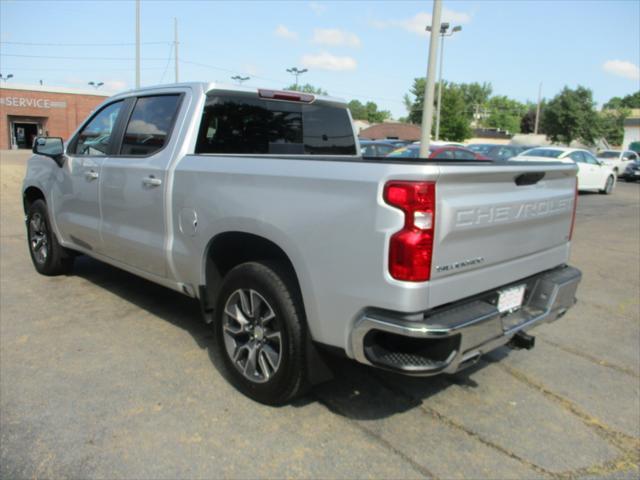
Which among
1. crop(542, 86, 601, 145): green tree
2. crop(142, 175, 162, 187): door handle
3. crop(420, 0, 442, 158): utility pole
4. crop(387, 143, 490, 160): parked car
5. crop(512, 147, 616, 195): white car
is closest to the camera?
crop(142, 175, 162, 187): door handle

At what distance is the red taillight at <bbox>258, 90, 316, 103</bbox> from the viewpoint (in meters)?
4.35

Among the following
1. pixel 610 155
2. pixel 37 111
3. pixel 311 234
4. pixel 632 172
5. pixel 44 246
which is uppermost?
pixel 37 111

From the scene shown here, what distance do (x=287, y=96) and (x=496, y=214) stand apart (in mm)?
2267

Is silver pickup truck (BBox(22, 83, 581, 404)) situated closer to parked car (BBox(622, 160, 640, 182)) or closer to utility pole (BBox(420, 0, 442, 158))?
utility pole (BBox(420, 0, 442, 158))

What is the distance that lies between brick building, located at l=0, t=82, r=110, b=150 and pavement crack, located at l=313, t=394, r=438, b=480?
1858 inches

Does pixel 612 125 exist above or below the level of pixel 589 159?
above

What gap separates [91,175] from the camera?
4.79 metres

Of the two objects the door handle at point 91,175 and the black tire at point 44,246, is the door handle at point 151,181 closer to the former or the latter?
the door handle at point 91,175

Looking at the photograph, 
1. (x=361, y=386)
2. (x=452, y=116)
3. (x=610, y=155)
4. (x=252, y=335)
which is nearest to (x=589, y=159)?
(x=610, y=155)

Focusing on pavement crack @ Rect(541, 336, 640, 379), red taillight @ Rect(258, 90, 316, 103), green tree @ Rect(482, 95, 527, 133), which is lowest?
pavement crack @ Rect(541, 336, 640, 379)

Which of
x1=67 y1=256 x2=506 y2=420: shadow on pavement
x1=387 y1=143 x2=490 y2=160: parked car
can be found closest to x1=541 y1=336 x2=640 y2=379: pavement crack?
x1=67 y1=256 x2=506 y2=420: shadow on pavement

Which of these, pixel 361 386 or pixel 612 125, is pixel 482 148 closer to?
pixel 361 386

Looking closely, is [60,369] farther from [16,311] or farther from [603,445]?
[603,445]

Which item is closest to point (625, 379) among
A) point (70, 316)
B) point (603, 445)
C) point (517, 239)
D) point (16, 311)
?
point (603, 445)
